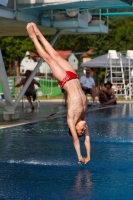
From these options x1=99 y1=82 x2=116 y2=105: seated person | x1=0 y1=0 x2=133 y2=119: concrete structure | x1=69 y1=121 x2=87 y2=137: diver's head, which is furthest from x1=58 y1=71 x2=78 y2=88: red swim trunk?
x1=99 y1=82 x2=116 y2=105: seated person

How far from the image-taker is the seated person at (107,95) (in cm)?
2388

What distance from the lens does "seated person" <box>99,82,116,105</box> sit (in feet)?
78.3

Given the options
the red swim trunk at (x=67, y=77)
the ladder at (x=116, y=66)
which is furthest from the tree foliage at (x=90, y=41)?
the red swim trunk at (x=67, y=77)

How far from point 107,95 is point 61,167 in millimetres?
16326

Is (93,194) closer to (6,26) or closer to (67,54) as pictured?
(6,26)

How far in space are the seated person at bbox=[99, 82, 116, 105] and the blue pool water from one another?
10.7 m

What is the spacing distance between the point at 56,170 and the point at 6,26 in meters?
10.3

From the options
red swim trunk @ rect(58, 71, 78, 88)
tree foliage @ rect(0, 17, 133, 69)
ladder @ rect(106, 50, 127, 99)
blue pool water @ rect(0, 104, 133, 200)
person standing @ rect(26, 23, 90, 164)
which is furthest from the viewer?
tree foliage @ rect(0, 17, 133, 69)

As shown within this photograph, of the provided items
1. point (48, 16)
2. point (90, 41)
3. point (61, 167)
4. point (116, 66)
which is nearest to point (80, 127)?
point (61, 167)

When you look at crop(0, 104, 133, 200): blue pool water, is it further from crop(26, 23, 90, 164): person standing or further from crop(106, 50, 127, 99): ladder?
crop(106, 50, 127, 99): ladder

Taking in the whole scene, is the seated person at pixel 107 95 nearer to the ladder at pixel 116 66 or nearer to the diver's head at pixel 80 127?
the ladder at pixel 116 66

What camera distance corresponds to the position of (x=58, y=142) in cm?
1095

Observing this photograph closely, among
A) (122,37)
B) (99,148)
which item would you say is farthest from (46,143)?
(122,37)

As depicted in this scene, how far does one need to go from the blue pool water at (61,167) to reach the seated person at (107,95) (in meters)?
10.7
